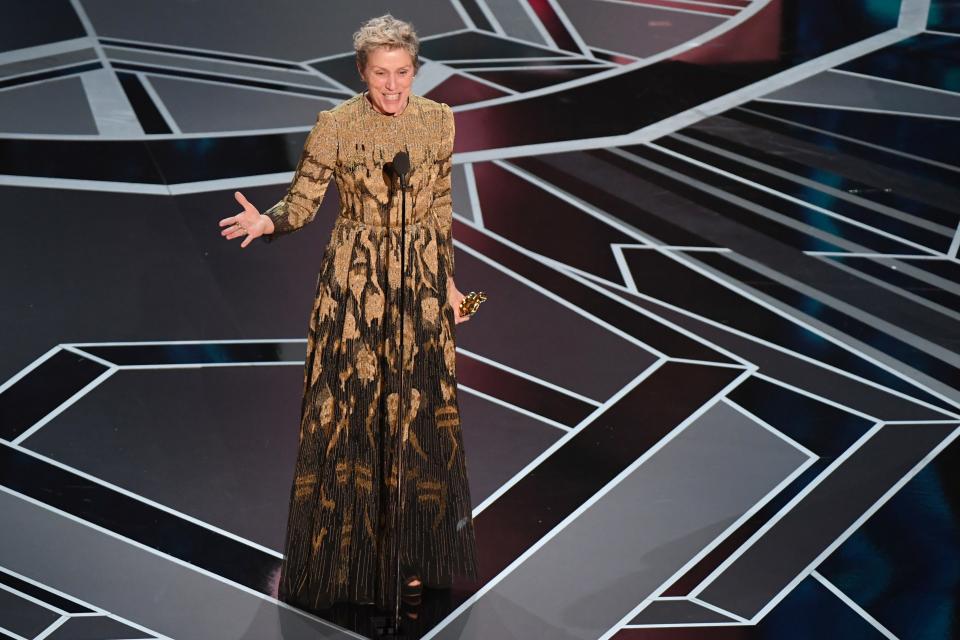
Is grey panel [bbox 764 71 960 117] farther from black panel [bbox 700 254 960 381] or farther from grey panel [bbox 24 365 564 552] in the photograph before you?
grey panel [bbox 24 365 564 552]

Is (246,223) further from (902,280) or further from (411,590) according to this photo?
(902,280)

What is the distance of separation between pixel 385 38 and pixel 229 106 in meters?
3.94

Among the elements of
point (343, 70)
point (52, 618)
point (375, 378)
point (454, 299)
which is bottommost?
point (343, 70)

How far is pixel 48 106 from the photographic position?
6309 millimetres

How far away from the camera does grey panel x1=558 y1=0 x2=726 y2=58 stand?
7340 mm

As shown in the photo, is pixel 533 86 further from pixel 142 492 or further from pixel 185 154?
pixel 142 492

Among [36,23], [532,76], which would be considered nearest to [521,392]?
[532,76]

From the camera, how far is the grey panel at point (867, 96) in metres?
6.60

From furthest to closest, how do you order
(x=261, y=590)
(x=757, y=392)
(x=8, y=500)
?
(x=757, y=392)
(x=8, y=500)
(x=261, y=590)

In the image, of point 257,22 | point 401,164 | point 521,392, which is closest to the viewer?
point 401,164

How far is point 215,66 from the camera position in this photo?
689 centimetres

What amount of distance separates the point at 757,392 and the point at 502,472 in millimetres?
982

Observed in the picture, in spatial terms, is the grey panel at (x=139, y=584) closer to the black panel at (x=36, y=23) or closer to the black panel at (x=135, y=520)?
the black panel at (x=135, y=520)

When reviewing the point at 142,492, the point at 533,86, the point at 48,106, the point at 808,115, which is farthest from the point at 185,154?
the point at 808,115
